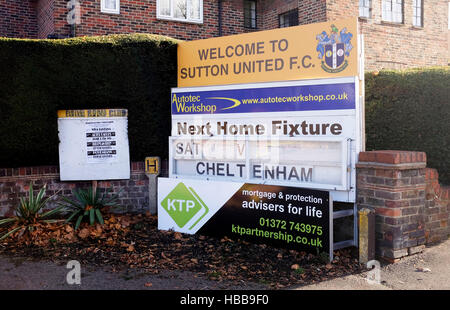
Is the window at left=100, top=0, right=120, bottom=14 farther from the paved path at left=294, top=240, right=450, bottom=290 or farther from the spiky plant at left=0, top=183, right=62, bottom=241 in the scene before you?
the paved path at left=294, top=240, right=450, bottom=290

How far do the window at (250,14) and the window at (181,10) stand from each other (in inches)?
79.8

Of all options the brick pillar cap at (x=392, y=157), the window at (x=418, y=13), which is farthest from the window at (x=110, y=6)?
the window at (x=418, y=13)

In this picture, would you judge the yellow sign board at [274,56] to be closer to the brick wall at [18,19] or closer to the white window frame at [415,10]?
the brick wall at [18,19]

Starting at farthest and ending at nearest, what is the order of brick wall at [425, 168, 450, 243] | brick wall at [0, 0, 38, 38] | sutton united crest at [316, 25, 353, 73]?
1. brick wall at [0, 0, 38, 38]
2. brick wall at [425, 168, 450, 243]
3. sutton united crest at [316, 25, 353, 73]

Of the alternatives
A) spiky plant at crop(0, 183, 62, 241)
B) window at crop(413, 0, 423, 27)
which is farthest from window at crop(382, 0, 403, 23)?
spiky plant at crop(0, 183, 62, 241)

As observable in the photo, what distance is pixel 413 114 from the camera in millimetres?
7188

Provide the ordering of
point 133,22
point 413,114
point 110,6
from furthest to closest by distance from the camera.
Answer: point 133,22
point 110,6
point 413,114

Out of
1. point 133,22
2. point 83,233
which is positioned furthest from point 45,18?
point 83,233

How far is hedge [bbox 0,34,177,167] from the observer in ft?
23.8

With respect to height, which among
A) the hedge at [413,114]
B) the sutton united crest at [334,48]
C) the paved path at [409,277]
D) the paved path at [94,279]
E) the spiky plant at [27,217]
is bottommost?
the paved path at [409,277]

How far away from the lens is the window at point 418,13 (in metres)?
15.2

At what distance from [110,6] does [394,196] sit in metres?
10.2

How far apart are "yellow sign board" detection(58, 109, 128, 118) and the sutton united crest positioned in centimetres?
374

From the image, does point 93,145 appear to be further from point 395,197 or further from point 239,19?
point 239,19
